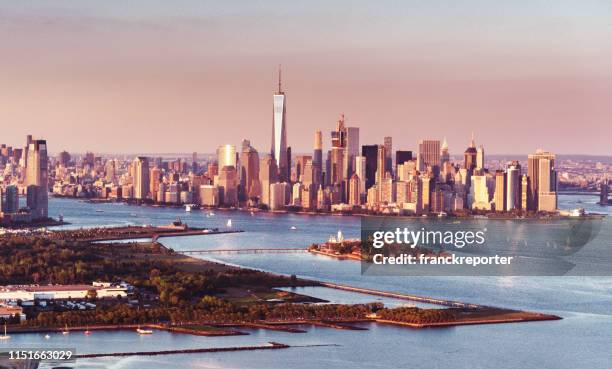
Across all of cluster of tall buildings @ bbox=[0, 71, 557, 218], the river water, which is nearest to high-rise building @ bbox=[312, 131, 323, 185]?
cluster of tall buildings @ bbox=[0, 71, 557, 218]

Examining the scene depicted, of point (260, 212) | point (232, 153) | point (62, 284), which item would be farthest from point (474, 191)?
point (62, 284)

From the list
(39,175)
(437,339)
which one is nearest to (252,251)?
(437,339)

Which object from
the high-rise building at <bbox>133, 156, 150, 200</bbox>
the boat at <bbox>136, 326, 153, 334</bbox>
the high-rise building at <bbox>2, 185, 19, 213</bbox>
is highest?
the high-rise building at <bbox>133, 156, 150, 200</bbox>

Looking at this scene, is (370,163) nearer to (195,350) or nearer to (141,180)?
(141,180)

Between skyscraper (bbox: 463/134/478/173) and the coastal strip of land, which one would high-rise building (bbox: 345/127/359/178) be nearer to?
skyscraper (bbox: 463/134/478/173)

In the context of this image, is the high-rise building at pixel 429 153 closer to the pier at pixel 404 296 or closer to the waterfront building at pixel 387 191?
the waterfront building at pixel 387 191

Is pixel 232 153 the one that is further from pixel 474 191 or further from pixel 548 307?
pixel 548 307

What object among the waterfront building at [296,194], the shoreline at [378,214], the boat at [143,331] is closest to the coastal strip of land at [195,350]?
the boat at [143,331]
